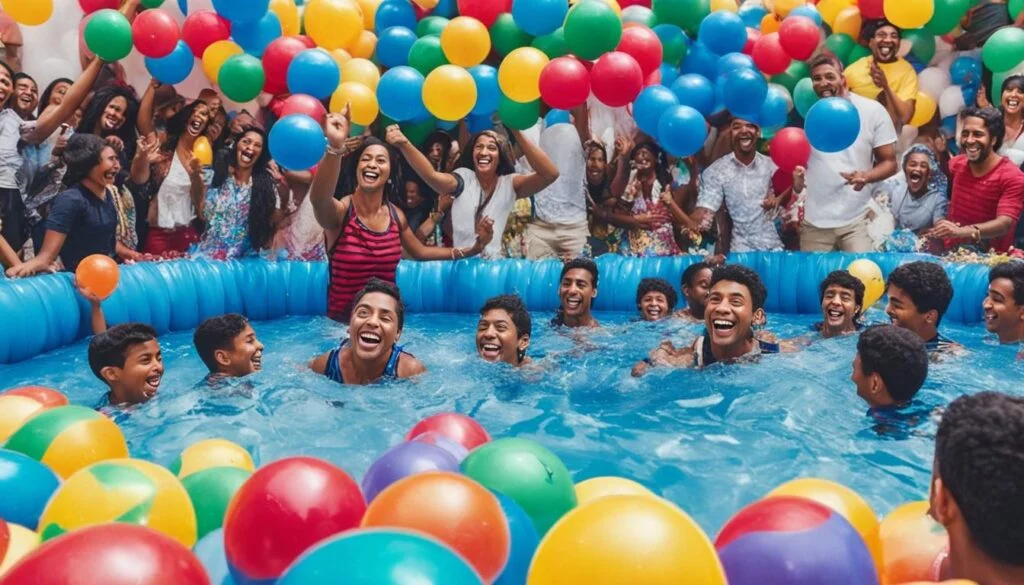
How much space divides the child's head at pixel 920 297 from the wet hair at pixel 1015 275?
426 millimetres

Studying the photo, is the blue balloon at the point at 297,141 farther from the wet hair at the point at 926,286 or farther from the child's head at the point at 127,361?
the wet hair at the point at 926,286

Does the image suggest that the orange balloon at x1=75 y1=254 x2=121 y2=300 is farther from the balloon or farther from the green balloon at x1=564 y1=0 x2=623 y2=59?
the green balloon at x1=564 y1=0 x2=623 y2=59

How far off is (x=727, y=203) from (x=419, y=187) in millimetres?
2625

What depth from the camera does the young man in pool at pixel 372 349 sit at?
4391 mm

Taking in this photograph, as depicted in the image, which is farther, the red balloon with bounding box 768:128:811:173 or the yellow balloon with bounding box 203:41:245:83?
the yellow balloon with bounding box 203:41:245:83

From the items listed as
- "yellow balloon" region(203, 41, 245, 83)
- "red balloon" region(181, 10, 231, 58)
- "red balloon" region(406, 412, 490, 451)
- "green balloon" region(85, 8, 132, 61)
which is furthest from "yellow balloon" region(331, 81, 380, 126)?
"red balloon" region(406, 412, 490, 451)

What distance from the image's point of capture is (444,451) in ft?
8.38

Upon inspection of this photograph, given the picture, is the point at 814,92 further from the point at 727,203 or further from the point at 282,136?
the point at 282,136

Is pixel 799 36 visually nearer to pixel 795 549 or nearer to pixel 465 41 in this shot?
pixel 465 41

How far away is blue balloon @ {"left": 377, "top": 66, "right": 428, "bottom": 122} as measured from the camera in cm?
677

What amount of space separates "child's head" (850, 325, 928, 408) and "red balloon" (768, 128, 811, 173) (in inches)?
137

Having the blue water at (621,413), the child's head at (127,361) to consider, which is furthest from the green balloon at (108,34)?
the child's head at (127,361)

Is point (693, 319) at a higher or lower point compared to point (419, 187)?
lower

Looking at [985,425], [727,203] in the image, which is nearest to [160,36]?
[727,203]
